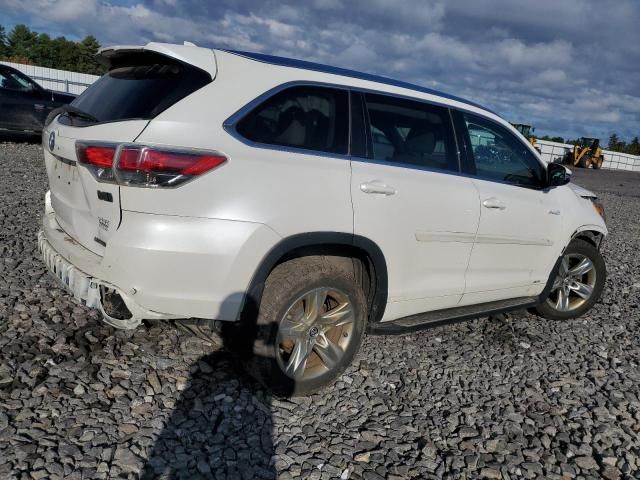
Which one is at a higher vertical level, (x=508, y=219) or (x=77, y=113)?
(x=77, y=113)

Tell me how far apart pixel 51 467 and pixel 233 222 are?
1.33 metres

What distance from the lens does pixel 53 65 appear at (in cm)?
7462

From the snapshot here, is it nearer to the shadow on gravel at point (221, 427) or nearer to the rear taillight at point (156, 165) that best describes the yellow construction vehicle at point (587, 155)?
the shadow on gravel at point (221, 427)

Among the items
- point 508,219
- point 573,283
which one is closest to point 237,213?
point 508,219

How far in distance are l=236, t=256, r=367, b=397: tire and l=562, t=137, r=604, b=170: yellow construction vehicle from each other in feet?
121

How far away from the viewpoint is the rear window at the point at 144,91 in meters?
2.69

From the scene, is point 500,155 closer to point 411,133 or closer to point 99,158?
point 411,133

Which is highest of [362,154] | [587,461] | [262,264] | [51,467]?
[362,154]

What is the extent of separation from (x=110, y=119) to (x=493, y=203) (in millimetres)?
2477

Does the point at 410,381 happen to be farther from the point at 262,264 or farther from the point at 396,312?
the point at 262,264

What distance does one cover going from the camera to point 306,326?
10.2ft

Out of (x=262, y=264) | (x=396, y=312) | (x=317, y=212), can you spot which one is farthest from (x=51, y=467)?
(x=396, y=312)

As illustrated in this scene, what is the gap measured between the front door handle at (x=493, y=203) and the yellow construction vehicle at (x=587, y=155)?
35.6 meters

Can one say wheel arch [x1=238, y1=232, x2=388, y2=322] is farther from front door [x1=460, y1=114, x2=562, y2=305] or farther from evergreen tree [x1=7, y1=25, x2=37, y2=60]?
evergreen tree [x1=7, y1=25, x2=37, y2=60]
